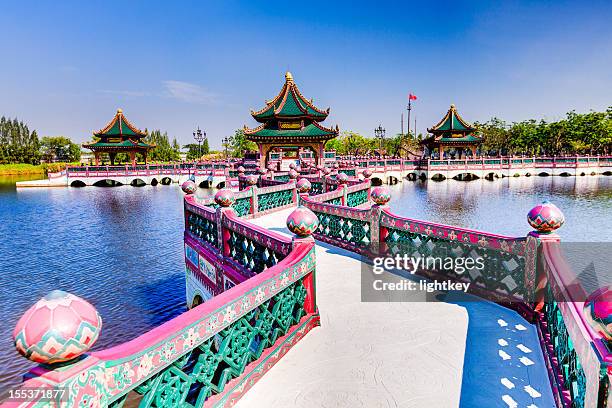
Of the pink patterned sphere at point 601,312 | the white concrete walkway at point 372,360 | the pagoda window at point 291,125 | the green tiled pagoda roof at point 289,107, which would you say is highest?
the green tiled pagoda roof at point 289,107

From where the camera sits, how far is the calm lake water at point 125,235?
12.0 meters

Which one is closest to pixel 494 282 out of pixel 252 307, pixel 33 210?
pixel 252 307

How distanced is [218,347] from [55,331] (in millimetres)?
2613

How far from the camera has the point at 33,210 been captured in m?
28.8

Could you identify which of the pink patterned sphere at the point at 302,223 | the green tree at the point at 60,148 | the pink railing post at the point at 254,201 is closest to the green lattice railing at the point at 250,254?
the pink patterned sphere at the point at 302,223

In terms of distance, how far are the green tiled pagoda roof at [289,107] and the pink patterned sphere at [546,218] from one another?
113 feet

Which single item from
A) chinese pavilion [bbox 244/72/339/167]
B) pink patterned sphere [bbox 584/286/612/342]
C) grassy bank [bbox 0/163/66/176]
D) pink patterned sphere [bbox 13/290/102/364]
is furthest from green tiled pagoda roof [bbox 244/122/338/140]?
grassy bank [bbox 0/163/66/176]

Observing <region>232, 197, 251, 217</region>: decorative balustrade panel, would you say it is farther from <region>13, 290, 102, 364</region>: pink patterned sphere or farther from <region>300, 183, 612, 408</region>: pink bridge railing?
<region>13, 290, 102, 364</region>: pink patterned sphere

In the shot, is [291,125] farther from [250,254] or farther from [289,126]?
[250,254]

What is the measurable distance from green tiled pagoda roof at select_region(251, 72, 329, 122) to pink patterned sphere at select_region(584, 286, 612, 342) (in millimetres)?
36863

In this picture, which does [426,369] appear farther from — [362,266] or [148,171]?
[148,171]

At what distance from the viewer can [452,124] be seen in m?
52.9

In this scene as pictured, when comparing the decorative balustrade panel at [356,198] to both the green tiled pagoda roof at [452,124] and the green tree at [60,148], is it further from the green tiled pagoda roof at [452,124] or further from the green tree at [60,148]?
the green tree at [60,148]

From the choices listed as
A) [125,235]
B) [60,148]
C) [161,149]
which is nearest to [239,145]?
[161,149]
